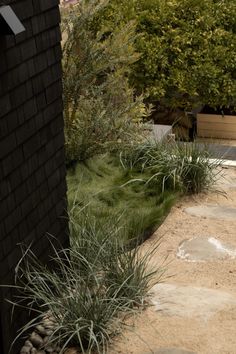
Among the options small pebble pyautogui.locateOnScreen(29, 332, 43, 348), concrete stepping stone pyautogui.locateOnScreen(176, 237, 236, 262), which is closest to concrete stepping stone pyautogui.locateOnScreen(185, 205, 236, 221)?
concrete stepping stone pyautogui.locateOnScreen(176, 237, 236, 262)

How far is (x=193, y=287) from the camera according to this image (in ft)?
15.0

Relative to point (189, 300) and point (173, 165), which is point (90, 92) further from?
point (189, 300)

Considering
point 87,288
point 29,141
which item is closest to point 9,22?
point 29,141

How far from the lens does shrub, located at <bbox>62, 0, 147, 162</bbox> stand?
6398mm

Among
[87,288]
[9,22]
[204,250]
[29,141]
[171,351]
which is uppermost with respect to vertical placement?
[9,22]

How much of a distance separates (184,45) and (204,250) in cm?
461

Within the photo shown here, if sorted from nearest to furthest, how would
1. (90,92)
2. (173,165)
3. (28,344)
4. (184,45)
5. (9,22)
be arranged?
1. (9,22)
2. (28,344)
3. (173,165)
4. (90,92)
5. (184,45)

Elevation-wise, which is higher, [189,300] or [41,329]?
[41,329]

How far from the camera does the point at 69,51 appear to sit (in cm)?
654

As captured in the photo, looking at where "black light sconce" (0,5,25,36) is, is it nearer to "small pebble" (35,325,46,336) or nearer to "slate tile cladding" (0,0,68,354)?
"slate tile cladding" (0,0,68,354)

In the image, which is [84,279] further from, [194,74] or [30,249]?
[194,74]

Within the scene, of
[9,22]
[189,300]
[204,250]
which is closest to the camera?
[9,22]

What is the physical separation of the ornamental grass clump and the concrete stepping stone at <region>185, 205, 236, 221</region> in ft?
5.12

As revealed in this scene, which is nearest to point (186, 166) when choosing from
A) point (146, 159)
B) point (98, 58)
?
point (146, 159)
